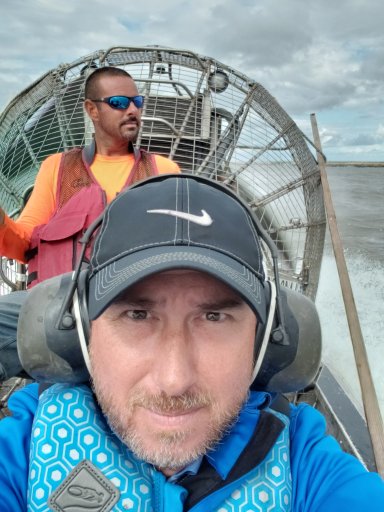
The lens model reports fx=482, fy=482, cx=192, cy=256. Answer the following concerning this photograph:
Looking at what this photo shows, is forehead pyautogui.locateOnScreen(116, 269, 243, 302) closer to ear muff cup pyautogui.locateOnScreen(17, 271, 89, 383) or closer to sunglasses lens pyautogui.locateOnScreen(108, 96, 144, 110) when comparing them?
ear muff cup pyautogui.locateOnScreen(17, 271, 89, 383)

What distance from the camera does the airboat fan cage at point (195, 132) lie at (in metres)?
3.97

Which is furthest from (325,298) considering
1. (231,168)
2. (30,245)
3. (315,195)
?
(30,245)

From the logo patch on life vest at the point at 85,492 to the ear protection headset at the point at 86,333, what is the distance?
24 centimetres

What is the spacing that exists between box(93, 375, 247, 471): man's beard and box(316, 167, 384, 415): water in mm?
2533

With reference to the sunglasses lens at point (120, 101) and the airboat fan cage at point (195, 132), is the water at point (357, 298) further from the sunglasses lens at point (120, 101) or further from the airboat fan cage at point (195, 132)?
the sunglasses lens at point (120, 101)

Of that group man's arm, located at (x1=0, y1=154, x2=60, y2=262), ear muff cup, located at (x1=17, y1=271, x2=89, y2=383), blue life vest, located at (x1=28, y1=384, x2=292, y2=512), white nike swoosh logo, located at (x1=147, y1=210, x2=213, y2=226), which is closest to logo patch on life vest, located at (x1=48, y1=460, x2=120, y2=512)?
blue life vest, located at (x1=28, y1=384, x2=292, y2=512)

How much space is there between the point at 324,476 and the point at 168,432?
384mm

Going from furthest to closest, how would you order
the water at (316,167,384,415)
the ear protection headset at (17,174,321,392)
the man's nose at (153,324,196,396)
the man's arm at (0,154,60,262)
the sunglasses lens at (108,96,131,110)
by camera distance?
the water at (316,167,384,415)
the sunglasses lens at (108,96,131,110)
the man's arm at (0,154,60,262)
the ear protection headset at (17,174,321,392)
the man's nose at (153,324,196,396)

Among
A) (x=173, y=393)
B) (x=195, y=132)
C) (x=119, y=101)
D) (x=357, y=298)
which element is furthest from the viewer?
(x=357, y=298)

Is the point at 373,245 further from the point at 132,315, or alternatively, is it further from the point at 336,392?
the point at 132,315

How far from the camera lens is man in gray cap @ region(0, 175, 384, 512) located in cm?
104

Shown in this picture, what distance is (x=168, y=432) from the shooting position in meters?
1.05

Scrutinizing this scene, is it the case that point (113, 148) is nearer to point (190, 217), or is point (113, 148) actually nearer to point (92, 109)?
point (92, 109)

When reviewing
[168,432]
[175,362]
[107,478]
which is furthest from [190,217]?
[107,478]
